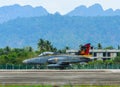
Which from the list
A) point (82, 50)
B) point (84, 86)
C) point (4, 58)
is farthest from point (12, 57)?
point (84, 86)

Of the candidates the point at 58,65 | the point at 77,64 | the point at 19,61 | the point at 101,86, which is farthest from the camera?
the point at 19,61

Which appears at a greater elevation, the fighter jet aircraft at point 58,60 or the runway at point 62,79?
the fighter jet aircraft at point 58,60

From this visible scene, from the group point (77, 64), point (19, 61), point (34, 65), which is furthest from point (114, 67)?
point (19, 61)

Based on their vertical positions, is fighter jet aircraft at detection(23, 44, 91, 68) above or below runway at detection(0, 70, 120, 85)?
above

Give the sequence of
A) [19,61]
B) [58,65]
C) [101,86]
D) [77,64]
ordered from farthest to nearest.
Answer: [19,61]
[77,64]
[58,65]
[101,86]

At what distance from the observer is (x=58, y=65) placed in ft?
335

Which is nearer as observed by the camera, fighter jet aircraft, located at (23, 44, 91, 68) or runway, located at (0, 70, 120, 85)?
runway, located at (0, 70, 120, 85)

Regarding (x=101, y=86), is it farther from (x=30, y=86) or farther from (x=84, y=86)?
(x=30, y=86)

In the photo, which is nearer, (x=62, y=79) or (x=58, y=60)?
(x=62, y=79)

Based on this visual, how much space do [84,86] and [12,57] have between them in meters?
102

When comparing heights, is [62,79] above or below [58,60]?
below

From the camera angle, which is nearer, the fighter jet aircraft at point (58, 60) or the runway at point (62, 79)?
the runway at point (62, 79)

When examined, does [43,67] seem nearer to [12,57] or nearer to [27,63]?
[27,63]

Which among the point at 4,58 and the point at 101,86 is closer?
the point at 101,86
